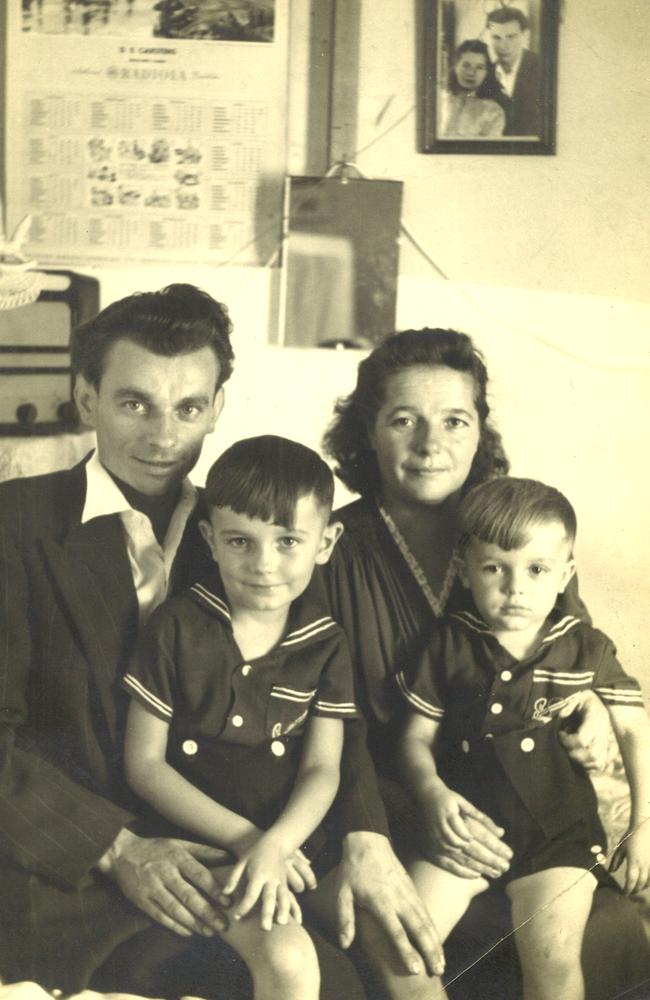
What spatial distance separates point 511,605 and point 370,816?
29 centimetres

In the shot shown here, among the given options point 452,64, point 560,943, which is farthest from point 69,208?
point 560,943

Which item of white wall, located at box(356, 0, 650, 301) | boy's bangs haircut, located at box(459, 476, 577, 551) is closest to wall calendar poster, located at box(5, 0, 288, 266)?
white wall, located at box(356, 0, 650, 301)

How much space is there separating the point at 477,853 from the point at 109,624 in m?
0.51

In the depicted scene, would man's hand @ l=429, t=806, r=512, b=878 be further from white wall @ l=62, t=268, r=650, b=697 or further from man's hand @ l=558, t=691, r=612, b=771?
white wall @ l=62, t=268, r=650, b=697

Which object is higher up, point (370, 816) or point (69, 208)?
point (69, 208)

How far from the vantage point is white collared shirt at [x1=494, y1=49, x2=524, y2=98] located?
134cm

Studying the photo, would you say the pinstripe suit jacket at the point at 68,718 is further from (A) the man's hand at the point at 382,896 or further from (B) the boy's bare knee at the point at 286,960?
(B) the boy's bare knee at the point at 286,960

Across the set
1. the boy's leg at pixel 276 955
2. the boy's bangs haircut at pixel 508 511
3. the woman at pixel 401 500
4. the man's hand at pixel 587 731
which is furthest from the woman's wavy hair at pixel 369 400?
the boy's leg at pixel 276 955

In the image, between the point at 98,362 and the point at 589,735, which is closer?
the point at 98,362

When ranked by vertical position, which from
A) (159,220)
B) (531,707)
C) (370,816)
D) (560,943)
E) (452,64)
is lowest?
(560,943)

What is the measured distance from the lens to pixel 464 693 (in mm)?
1332

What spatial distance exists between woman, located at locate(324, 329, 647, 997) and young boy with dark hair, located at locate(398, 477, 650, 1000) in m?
A: 0.02

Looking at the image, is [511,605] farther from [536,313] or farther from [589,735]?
[536,313]

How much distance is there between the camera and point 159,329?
126cm
